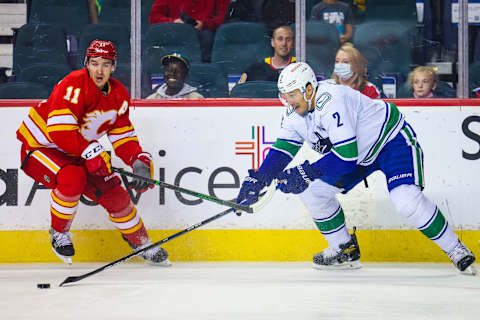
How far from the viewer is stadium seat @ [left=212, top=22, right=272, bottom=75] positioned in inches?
179

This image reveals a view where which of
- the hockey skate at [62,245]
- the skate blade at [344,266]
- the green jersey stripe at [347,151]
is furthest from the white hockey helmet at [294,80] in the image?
the hockey skate at [62,245]

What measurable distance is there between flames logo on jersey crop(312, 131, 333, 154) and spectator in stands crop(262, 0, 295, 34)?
916mm

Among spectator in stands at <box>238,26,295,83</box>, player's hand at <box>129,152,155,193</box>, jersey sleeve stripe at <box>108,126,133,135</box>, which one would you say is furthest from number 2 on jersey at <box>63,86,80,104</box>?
spectator in stands at <box>238,26,295,83</box>

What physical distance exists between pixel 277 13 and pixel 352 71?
538 millimetres

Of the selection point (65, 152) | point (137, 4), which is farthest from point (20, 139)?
point (137, 4)

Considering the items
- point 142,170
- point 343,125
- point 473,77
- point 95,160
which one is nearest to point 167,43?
point 142,170

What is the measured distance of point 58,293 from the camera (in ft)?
10.6

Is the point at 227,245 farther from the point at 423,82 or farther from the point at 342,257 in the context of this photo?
the point at 423,82

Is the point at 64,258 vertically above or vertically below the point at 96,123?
below

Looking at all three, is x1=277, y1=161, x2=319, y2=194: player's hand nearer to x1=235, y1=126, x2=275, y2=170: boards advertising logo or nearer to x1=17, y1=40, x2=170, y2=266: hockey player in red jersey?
x1=235, y1=126, x2=275, y2=170: boards advertising logo

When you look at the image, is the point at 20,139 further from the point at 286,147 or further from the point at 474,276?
the point at 474,276

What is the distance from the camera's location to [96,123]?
415 cm

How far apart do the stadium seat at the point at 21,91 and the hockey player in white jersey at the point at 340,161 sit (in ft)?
→ 4.72

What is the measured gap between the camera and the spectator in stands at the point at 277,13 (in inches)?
178
